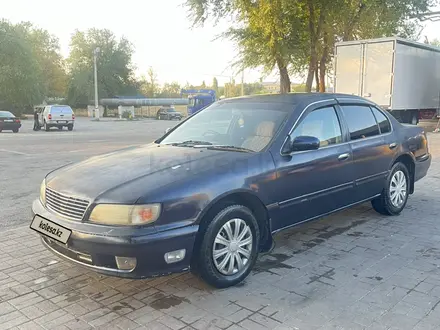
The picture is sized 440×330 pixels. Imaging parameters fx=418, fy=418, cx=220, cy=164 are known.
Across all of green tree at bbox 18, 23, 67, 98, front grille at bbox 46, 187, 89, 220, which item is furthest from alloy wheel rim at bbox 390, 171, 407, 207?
green tree at bbox 18, 23, 67, 98

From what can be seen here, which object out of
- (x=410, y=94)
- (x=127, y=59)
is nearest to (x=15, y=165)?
(x=410, y=94)

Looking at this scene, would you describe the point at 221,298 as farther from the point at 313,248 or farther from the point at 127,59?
the point at 127,59

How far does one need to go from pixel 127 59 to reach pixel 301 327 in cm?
6583

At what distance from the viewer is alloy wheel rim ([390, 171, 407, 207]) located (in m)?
5.60

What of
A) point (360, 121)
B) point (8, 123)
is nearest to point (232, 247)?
point (360, 121)

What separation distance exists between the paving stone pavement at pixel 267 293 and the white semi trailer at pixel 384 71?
1231cm

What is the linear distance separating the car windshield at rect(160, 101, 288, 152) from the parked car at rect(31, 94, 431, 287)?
0.5 inches

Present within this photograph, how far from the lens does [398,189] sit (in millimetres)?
5688

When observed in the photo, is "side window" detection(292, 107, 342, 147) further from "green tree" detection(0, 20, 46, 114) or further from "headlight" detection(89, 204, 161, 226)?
"green tree" detection(0, 20, 46, 114)

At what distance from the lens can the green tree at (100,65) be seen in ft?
199

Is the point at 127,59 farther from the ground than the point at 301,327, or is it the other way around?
the point at 127,59

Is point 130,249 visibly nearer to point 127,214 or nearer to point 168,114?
point 127,214

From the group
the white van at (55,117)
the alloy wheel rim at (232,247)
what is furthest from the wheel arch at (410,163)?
the white van at (55,117)

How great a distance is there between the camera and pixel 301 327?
2.91 m
